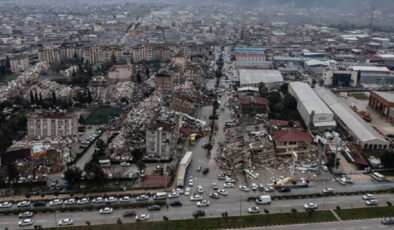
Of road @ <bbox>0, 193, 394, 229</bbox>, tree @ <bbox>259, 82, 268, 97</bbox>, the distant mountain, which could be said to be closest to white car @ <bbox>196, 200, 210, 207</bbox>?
road @ <bbox>0, 193, 394, 229</bbox>

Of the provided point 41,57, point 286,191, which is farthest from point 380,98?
point 41,57

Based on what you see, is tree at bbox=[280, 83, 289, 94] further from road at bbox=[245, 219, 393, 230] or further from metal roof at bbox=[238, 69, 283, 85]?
road at bbox=[245, 219, 393, 230]

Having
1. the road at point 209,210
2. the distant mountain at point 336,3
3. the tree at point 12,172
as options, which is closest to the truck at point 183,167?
the road at point 209,210

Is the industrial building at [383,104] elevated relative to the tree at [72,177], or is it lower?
elevated

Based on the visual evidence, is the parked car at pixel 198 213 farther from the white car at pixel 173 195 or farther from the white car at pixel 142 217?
the white car at pixel 142 217

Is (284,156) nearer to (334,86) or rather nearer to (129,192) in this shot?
(129,192)

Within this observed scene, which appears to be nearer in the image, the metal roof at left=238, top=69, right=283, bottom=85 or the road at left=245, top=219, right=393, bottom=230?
the road at left=245, top=219, right=393, bottom=230

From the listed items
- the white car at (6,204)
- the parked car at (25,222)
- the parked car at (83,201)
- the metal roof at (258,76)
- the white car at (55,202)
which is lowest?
the white car at (6,204)
